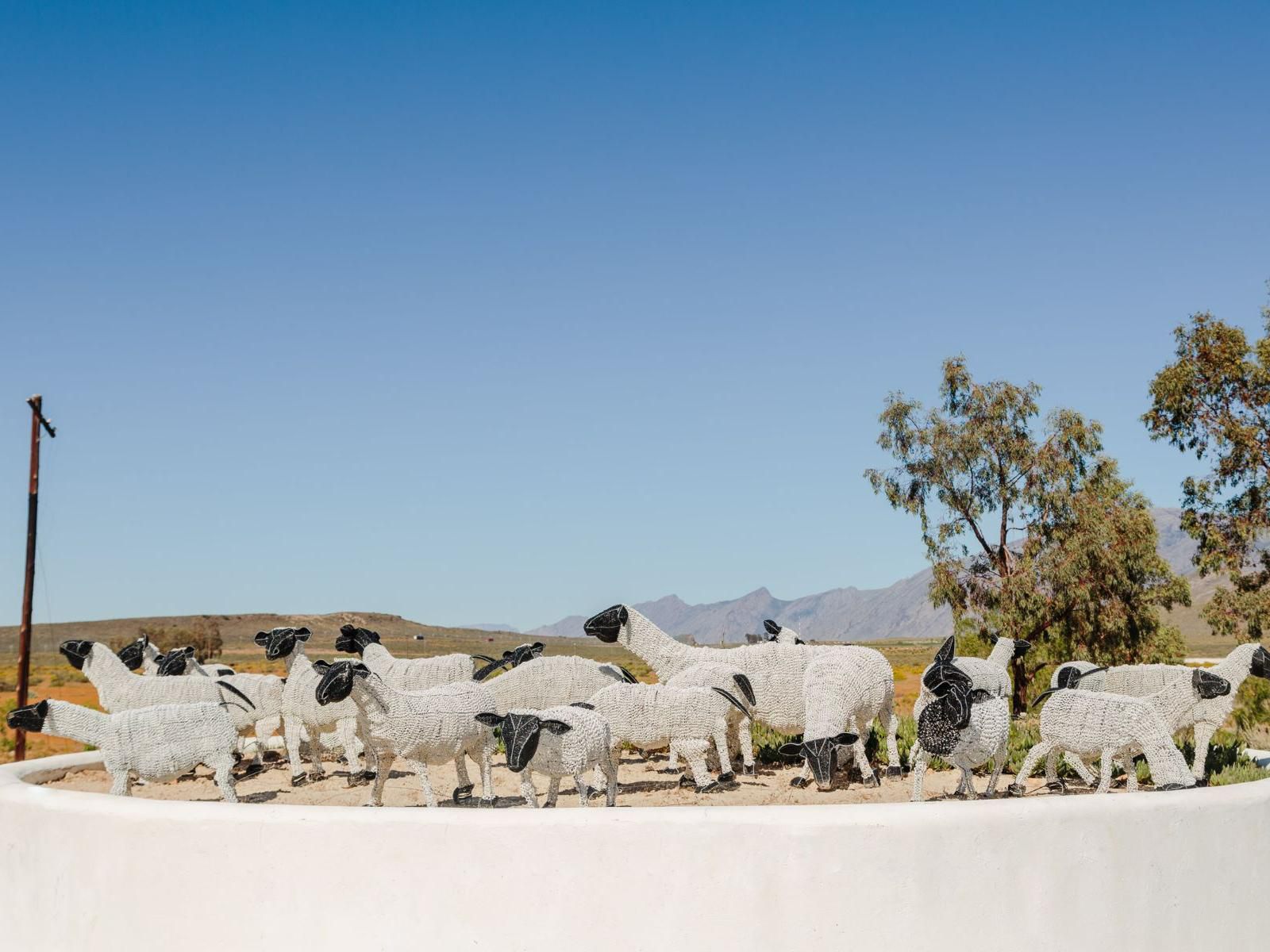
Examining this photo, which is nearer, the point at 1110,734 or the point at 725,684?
the point at 1110,734

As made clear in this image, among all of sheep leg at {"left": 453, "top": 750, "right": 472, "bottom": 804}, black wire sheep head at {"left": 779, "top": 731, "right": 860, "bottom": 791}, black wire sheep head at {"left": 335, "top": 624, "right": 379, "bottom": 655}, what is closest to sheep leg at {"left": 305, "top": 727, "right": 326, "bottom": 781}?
black wire sheep head at {"left": 335, "top": 624, "right": 379, "bottom": 655}

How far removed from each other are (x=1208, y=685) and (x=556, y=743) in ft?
22.3

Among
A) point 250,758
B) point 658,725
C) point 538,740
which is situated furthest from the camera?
point 250,758

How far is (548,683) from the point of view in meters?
14.0

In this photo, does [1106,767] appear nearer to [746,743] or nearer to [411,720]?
[746,743]

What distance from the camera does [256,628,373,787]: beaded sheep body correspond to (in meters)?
13.3

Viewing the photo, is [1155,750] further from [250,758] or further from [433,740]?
[250,758]

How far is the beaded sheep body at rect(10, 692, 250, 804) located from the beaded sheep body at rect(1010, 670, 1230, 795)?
8157 millimetres

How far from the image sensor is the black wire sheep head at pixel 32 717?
10.6m

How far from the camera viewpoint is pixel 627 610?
13914 mm

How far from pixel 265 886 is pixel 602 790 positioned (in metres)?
4.95

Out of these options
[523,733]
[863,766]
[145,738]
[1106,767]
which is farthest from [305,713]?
[1106,767]

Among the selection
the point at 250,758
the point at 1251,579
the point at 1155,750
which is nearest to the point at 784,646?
the point at 1155,750

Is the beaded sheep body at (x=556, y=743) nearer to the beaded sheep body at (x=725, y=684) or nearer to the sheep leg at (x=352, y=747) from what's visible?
the beaded sheep body at (x=725, y=684)
